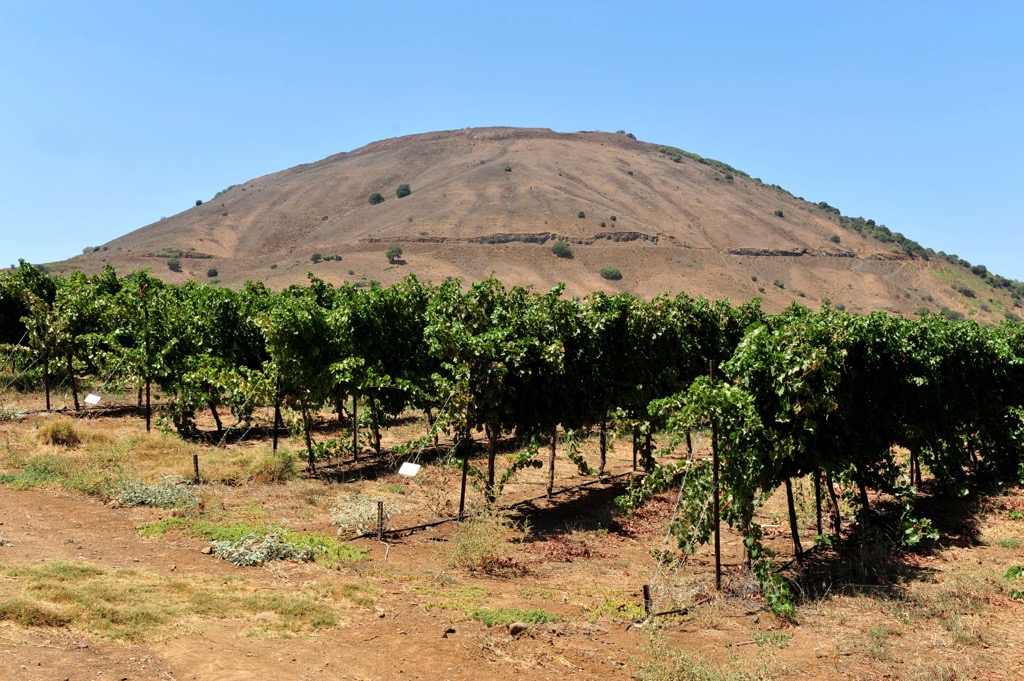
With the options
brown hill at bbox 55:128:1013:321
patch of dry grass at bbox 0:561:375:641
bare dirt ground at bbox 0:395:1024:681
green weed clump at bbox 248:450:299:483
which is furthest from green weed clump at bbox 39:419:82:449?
brown hill at bbox 55:128:1013:321

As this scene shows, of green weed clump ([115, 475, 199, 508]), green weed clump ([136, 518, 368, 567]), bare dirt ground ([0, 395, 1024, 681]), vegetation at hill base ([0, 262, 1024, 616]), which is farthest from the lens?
green weed clump ([115, 475, 199, 508])

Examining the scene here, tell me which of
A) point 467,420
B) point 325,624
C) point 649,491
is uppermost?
point 467,420

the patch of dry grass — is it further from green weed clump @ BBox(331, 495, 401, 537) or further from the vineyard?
the vineyard

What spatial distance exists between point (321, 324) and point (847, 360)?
13705 mm

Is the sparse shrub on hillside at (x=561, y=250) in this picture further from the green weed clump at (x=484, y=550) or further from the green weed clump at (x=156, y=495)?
the green weed clump at (x=484, y=550)

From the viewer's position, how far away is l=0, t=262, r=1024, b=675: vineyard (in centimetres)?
1226

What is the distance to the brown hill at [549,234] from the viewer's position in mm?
105688

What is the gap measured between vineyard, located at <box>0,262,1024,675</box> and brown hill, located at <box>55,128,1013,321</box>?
68.6 m

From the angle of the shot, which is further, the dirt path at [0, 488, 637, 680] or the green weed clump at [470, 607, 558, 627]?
the green weed clump at [470, 607, 558, 627]

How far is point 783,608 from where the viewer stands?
10891 mm

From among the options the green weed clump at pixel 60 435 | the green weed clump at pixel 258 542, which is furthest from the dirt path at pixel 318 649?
the green weed clump at pixel 60 435

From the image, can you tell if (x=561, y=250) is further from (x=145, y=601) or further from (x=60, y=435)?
(x=145, y=601)

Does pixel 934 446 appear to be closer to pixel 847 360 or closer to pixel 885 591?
pixel 847 360

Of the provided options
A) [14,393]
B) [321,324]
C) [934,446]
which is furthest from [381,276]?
[934,446]
